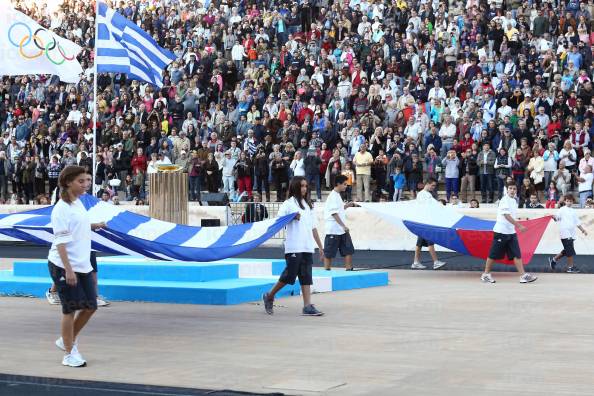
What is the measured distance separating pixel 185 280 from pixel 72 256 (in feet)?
18.2

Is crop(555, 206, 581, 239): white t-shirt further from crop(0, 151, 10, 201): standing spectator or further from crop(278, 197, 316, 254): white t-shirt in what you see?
crop(0, 151, 10, 201): standing spectator

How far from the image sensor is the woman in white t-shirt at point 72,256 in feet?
31.5

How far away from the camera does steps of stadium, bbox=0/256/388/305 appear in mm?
14242

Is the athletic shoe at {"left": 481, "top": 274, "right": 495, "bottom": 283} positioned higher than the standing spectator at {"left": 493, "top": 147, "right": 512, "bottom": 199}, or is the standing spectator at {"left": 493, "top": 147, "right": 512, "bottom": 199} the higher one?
the standing spectator at {"left": 493, "top": 147, "right": 512, "bottom": 199}

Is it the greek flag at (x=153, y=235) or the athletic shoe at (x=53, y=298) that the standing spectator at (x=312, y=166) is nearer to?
the athletic shoe at (x=53, y=298)

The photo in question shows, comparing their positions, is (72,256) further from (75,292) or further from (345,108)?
(345,108)

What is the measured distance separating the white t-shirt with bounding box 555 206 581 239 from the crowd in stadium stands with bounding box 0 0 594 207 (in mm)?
4593

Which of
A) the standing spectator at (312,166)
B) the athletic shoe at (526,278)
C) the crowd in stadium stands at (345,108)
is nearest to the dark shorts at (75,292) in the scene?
the athletic shoe at (526,278)

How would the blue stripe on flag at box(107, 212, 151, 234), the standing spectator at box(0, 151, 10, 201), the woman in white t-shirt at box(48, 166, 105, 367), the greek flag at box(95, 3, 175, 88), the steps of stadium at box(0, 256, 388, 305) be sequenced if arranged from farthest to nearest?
1. the standing spectator at box(0, 151, 10, 201)
2. the greek flag at box(95, 3, 175, 88)
3. the steps of stadium at box(0, 256, 388, 305)
4. the blue stripe on flag at box(107, 212, 151, 234)
5. the woman in white t-shirt at box(48, 166, 105, 367)

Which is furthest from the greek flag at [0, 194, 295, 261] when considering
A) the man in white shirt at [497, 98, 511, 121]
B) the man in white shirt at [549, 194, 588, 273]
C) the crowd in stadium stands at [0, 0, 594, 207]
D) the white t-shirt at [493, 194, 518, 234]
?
the man in white shirt at [497, 98, 511, 121]

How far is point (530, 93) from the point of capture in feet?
89.0

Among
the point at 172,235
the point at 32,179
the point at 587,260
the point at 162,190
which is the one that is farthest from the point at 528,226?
the point at 32,179

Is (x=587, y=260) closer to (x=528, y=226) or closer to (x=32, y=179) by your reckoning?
(x=528, y=226)

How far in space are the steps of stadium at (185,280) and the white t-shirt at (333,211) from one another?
1339 mm
